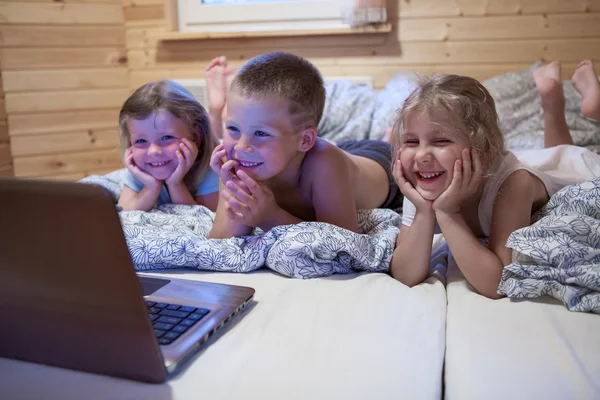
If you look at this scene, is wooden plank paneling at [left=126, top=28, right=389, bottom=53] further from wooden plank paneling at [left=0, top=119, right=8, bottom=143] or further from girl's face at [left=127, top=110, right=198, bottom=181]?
girl's face at [left=127, top=110, right=198, bottom=181]

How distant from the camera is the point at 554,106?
174 cm

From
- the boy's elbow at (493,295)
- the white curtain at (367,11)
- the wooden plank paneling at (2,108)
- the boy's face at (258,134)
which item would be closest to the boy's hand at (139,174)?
the boy's face at (258,134)

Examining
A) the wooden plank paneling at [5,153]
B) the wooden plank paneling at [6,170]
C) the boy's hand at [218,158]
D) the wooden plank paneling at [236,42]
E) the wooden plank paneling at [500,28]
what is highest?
the wooden plank paneling at [500,28]

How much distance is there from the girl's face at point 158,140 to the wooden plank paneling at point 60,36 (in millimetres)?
1606

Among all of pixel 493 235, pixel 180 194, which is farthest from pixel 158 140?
pixel 493 235

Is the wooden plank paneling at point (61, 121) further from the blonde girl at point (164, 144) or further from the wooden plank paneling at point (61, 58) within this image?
the blonde girl at point (164, 144)

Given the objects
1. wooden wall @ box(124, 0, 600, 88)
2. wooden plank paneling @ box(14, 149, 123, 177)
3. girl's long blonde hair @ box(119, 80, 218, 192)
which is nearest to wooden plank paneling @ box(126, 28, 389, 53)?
wooden wall @ box(124, 0, 600, 88)

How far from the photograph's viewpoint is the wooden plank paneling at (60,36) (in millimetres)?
2668

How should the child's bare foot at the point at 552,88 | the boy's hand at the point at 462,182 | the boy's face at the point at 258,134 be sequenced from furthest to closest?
the child's bare foot at the point at 552,88, the boy's face at the point at 258,134, the boy's hand at the point at 462,182

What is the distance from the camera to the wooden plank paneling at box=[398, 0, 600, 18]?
2.41m

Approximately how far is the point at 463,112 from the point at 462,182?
0.45ft

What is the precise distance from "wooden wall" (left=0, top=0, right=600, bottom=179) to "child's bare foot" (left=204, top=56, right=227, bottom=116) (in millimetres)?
969

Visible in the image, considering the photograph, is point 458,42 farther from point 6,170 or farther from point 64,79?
point 6,170

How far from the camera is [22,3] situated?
2.65m
